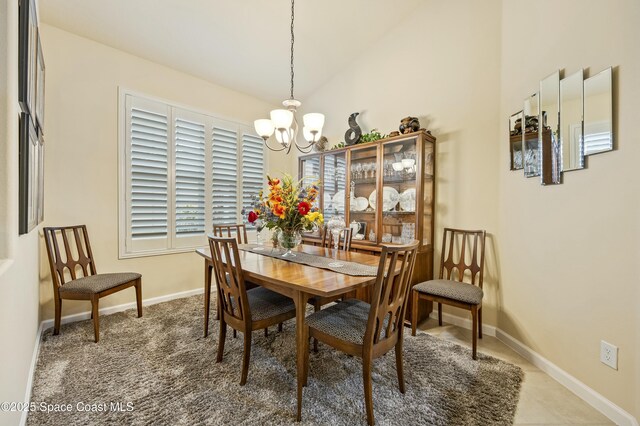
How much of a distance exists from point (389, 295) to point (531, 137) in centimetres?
181

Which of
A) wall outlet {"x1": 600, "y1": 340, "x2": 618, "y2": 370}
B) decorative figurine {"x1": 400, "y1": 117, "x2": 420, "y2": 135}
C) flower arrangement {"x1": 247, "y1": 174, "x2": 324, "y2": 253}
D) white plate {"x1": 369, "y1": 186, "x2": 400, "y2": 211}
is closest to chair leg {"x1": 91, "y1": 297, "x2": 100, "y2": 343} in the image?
flower arrangement {"x1": 247, "y1": 174, "x2": 324, "y2": 253}

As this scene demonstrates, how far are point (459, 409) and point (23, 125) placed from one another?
278 cm

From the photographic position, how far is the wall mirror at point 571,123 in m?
1.75

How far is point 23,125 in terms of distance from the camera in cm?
130

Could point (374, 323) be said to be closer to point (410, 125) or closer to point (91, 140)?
point (410, 125)

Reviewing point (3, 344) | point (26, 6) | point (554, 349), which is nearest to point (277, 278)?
point (3, 344)

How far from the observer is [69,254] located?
259 cm

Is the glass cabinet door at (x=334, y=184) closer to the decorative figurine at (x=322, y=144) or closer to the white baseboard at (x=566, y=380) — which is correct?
the decorative figurine at (x=322, y=144)

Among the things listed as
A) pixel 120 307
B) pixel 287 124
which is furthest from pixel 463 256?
pixel 120 307

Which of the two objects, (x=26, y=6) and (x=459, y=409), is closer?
(x=26, y=6)

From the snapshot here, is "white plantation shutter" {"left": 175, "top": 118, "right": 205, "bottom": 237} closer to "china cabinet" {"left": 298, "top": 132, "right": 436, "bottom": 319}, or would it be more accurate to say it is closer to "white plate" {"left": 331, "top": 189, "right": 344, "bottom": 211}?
"china cabinet" {"left": 298, "top": 132, "right": 436, "bottom": 319}

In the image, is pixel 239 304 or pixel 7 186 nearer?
pixel 7 186

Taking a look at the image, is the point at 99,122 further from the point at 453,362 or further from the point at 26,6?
the point at 453,362

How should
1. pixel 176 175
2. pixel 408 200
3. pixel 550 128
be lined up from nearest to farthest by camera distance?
pixel 550 128 → pixel 408 200 → pixel 176 175
